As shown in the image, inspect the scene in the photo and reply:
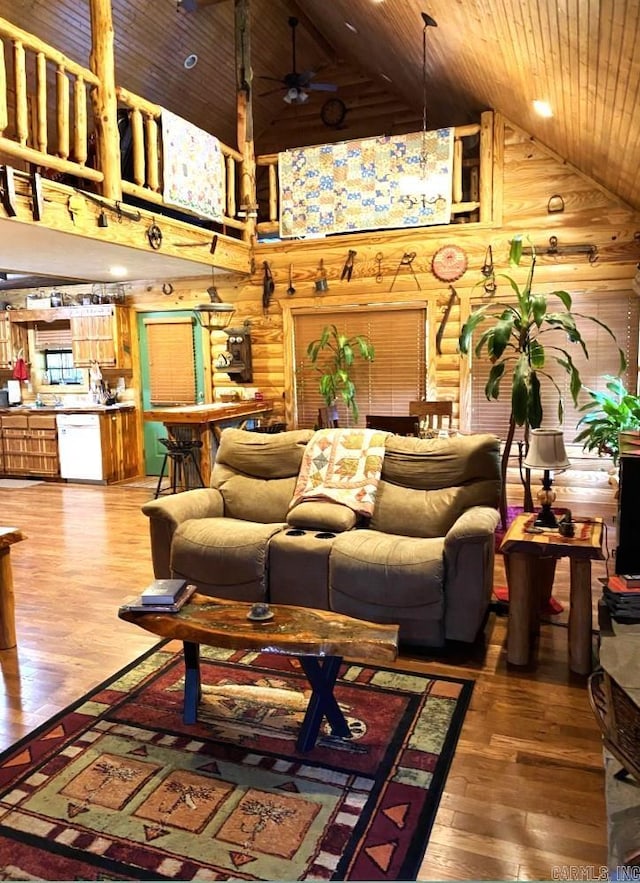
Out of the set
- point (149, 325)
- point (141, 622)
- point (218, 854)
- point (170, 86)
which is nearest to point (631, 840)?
point (218, 854)

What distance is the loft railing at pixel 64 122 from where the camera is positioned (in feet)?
13.4

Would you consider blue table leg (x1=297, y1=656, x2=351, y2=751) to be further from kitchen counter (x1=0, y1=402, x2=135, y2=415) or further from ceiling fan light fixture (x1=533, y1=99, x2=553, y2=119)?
kitchen counter (x1=0, y1=402, x2=135, y2=415)

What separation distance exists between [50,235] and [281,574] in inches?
124

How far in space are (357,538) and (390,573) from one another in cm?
34

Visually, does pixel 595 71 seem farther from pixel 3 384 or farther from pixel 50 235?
pixel 3 384

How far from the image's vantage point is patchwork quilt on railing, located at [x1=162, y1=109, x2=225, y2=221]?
18.2 feet

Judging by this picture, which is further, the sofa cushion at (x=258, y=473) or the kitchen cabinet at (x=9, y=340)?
the kitchen cabinet at (x=9, y=340)

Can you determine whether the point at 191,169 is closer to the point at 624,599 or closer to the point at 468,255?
the point at 468,255

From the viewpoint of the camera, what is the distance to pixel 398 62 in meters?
6.33

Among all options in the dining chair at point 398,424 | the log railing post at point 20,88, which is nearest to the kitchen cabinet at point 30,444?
the log railing post at point 20,88

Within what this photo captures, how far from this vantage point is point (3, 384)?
29.7 ft

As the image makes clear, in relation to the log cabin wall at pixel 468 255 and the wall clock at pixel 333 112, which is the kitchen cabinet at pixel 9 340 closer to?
the log cabin wall at pixel 468 255

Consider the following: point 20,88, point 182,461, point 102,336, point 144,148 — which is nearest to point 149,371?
point 102,336

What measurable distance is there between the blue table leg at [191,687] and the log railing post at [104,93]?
3.70m
